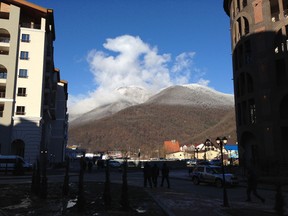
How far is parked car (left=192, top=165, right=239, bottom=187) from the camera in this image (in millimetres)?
27688

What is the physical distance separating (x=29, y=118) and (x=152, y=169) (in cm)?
2819

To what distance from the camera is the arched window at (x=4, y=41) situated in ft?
161

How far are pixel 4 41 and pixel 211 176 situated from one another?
36.7 metres

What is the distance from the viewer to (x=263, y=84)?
40.8 m

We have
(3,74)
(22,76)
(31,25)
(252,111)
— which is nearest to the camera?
(252,111)

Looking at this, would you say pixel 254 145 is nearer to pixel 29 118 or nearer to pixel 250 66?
pixel 250 66

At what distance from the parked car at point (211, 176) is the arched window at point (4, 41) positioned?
111 feet

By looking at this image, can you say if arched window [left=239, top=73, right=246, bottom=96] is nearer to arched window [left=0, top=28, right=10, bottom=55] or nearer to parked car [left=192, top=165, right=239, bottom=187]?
parked car [left=192, top=165, right=239, bottom=187]

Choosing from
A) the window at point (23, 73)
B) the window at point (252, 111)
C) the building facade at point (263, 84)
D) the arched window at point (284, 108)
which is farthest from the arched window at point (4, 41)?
the arched window at point (284, 108)

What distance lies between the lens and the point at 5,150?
46.9 metres

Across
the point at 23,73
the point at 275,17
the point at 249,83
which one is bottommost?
the point at 249,83

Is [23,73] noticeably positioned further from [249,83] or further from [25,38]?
[249,83]

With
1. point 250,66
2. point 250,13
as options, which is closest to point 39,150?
point 250,66

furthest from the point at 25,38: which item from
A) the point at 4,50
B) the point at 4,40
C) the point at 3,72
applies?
the point at 3,72
